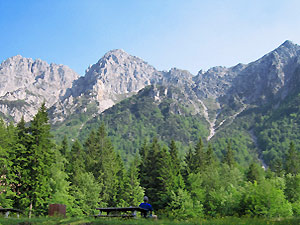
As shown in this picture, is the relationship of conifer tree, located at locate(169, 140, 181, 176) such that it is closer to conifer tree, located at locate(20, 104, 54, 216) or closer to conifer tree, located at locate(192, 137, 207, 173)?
conifer tree, located at locate(192, 137, 207, 173)

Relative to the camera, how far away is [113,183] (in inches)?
2490

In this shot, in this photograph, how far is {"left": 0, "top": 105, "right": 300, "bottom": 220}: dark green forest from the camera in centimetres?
3966

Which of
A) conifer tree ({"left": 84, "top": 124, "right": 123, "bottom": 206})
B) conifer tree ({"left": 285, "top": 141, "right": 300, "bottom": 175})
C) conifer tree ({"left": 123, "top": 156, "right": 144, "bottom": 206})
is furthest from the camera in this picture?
conifer tree ({"left": 285, "top": 141, "right": 300, "bottom": 175})

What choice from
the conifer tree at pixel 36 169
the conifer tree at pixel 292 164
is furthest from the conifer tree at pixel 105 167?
the conifer tree at pixel 292 164

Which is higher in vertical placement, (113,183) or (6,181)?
(6,181)

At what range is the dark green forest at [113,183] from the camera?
3966 cm

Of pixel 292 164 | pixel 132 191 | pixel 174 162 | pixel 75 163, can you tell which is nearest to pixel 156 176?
pixel 174 162

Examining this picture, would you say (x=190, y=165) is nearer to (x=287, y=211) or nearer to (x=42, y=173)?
(x=287, y=211)

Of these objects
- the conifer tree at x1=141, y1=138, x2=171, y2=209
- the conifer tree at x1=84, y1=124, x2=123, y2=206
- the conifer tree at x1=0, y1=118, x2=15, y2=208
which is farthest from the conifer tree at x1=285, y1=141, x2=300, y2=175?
the conifer tree at x1=0, y1=118, x2=15, y2=208

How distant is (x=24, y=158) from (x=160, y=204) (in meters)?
29.2

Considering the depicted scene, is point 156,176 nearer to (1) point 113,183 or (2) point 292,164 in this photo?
(1) point 113,183

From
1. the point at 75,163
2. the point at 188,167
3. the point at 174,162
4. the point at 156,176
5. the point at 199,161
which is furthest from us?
the point at 199,161

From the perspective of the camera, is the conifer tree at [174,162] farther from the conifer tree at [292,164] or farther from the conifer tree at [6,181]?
the conifer tree at [292,164]

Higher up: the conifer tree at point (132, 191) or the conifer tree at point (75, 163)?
the conifer tree at point (75, 163)
